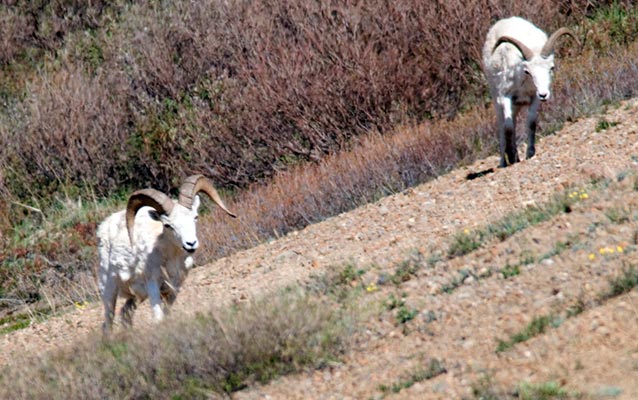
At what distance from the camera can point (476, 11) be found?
2111 cm

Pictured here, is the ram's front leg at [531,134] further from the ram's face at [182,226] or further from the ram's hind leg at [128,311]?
the ram's hind leg at [128,311]

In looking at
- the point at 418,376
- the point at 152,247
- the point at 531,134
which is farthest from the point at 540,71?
the point at 418,376

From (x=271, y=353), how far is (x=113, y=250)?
324cm

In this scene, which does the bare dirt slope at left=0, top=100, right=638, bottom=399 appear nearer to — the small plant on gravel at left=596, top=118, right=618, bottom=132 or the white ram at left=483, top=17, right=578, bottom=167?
the small plant on gravel at left=596, top=118, right=618, bottom=132

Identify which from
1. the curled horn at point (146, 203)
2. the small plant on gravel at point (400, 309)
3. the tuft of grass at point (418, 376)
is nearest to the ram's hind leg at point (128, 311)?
the curled horn at point (146, 203)

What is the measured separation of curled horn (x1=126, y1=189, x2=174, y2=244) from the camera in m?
10.8

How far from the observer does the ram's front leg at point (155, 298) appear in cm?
1057

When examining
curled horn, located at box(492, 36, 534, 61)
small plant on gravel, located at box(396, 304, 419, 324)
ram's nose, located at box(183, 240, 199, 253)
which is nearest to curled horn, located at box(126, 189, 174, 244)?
ram's nose, located at box(183, 240, 199, 253)

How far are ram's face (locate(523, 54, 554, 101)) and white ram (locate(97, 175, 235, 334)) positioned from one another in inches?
161

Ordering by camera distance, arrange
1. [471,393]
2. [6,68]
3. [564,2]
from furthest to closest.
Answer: [6,68]
[564,2]
[471,393]

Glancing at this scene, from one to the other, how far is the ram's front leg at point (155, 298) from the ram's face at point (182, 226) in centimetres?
43

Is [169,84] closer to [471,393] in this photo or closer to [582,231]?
[582,231]

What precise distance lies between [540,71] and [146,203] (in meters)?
4.96

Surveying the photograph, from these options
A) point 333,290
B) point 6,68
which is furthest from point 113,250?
point 6,68
